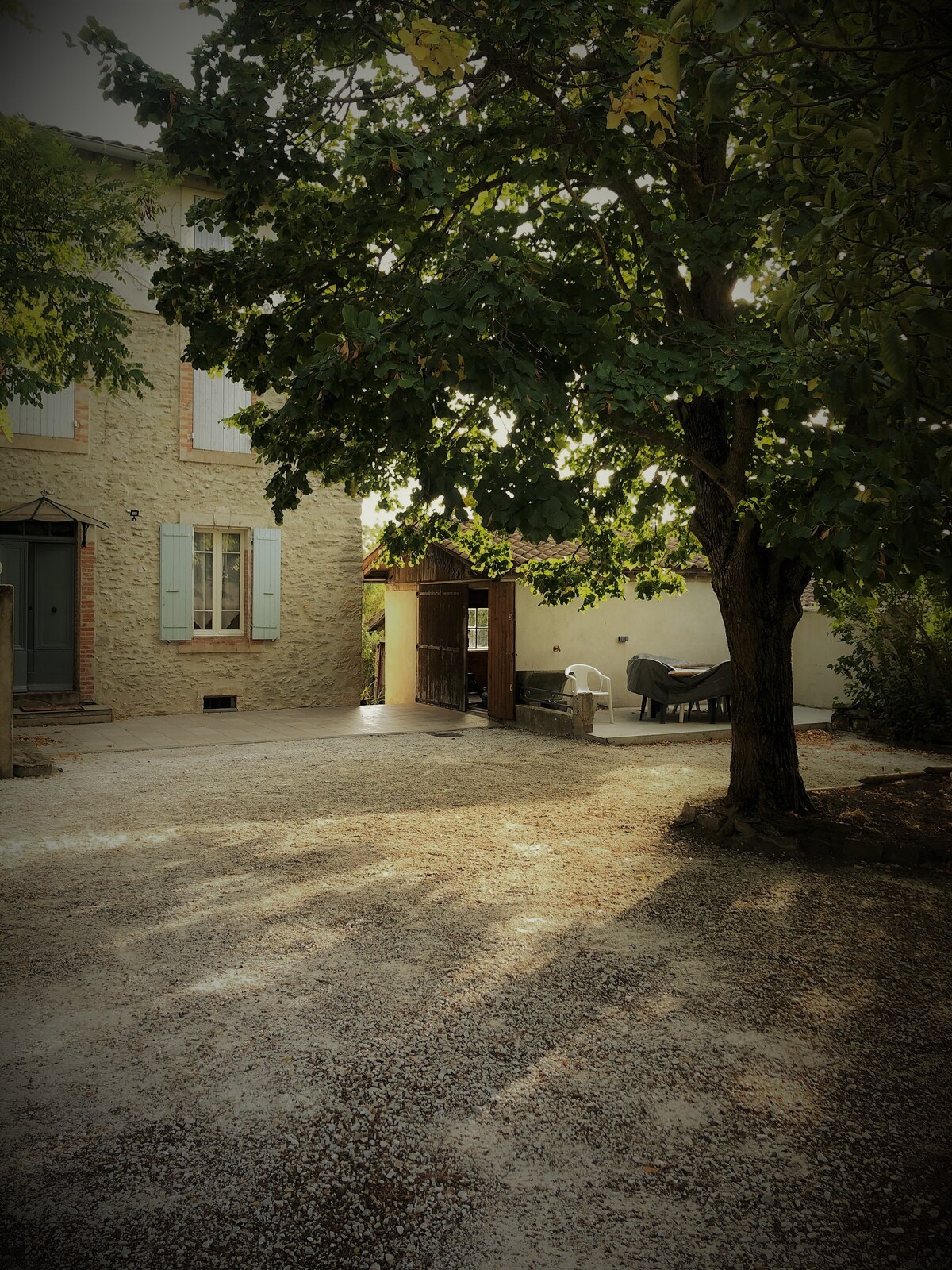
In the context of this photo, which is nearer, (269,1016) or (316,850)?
(269,1016)

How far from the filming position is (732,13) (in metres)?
1.65

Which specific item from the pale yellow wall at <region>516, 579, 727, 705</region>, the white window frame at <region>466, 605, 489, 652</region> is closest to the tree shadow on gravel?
the pale yellow wall at <region>516, 579, 727, 705</region>

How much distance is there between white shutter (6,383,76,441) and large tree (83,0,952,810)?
5.78 meters

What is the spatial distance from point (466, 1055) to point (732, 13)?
3.25 m

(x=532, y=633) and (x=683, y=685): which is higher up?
(x=532, y=633)

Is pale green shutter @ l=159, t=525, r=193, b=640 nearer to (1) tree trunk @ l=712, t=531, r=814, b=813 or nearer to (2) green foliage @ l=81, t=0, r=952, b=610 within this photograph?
(2) green foliage @ l=81, t=0, r=952, b=610

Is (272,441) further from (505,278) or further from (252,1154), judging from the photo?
(252,1154)

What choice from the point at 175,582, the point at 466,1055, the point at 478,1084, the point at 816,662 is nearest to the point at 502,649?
the point at 175,582

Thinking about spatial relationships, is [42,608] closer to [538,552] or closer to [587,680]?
[538,552]

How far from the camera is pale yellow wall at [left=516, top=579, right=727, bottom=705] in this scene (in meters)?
13.9

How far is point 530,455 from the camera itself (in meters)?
4.79

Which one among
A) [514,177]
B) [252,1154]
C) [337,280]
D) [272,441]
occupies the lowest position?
[252,1154]

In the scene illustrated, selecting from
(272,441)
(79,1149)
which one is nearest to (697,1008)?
(79,1149)

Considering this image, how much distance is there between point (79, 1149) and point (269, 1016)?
0.99 metres
